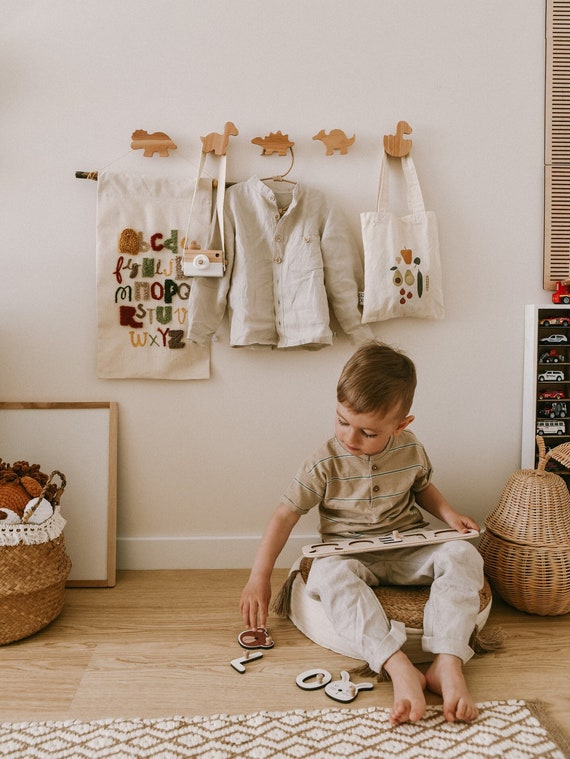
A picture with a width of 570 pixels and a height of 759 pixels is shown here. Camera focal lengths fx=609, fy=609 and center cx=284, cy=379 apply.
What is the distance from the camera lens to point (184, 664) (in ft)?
4.40

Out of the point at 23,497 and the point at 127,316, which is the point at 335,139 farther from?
the point at 23,497

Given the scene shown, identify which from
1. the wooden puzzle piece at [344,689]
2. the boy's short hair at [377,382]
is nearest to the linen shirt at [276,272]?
the boy's short hair at [377,382]

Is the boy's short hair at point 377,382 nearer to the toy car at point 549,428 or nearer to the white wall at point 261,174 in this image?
the white wall at point 261,174

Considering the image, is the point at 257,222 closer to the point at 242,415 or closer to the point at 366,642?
the point at 242,415

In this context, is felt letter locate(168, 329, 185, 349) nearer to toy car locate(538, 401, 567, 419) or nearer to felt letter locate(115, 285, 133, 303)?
felt letter locate(115, 285, 133, 303)

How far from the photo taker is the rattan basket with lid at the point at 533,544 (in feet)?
5.03

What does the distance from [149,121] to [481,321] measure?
1.16m

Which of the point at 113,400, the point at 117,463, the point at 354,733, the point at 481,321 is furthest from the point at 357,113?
the point at 354,733

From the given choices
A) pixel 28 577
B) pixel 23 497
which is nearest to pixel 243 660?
pixel 28 577

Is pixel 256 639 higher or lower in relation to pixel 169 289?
lower

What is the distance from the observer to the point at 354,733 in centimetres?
109

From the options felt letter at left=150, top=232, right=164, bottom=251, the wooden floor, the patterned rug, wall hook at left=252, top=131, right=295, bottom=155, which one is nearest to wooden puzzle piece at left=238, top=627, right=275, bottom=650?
the wooden floor

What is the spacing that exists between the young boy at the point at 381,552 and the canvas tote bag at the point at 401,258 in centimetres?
37

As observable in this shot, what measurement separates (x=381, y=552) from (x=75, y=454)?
94 centimetres
